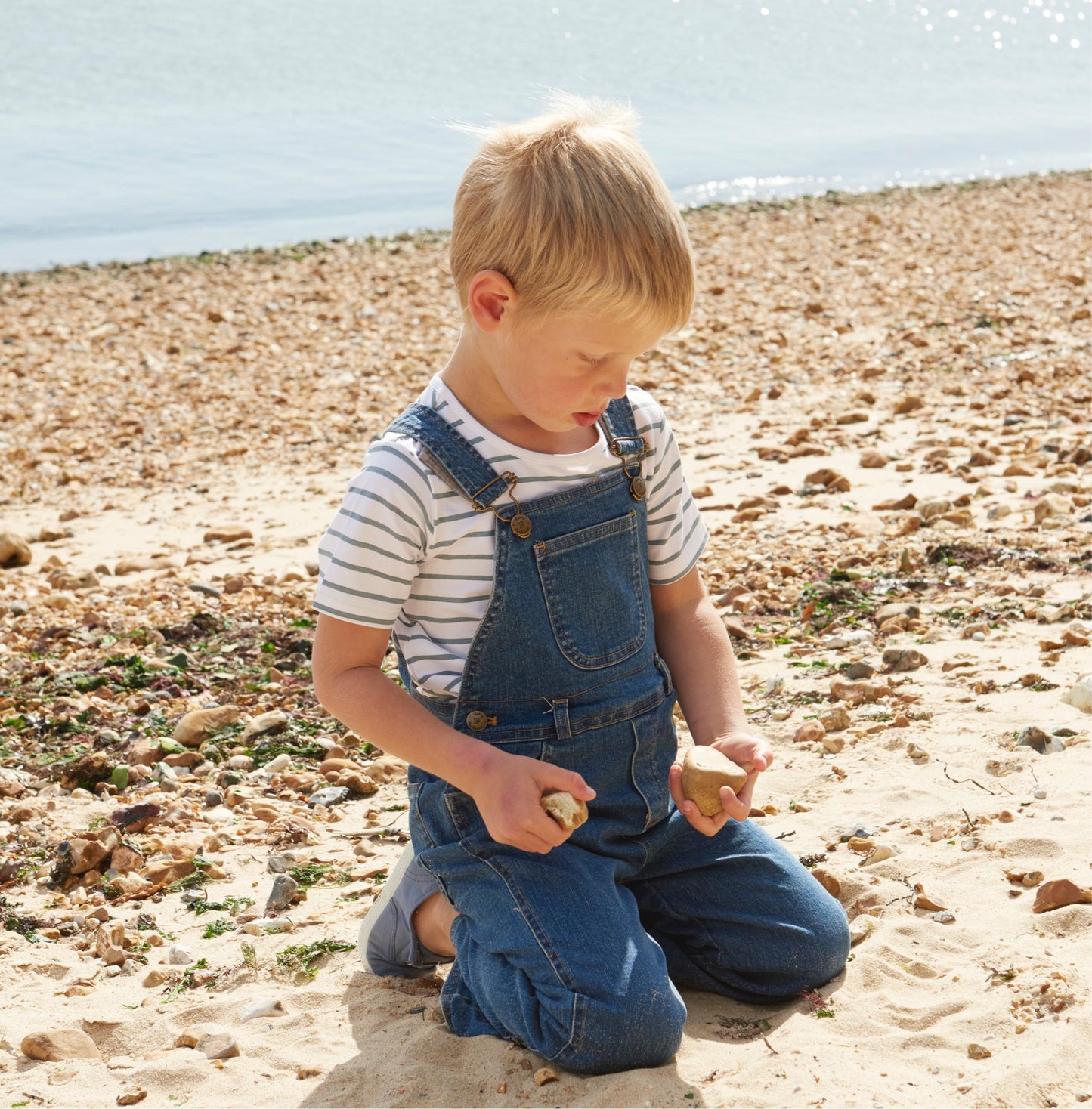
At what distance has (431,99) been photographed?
2523 centimetres

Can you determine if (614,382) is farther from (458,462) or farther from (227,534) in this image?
(227,534)

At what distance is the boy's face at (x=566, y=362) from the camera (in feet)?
8.24

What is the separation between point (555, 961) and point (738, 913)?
448 millimetres

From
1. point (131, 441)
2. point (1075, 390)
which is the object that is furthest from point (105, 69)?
point (1075, 390)

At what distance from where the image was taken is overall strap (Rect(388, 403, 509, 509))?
2652 millimetres

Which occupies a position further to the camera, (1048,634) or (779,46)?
(779,46)

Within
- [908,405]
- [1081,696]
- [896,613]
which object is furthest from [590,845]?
[908,405]

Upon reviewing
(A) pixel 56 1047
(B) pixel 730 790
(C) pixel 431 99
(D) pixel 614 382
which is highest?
(C) pixel 431 99

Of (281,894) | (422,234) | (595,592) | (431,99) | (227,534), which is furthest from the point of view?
(431,99)

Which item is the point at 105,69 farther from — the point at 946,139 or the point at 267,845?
the point at 267,845

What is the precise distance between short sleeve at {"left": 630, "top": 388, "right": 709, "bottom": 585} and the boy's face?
0.97 ft

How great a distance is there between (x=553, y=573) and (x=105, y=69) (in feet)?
94.9

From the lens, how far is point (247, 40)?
33000mm

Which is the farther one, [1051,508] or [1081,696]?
[1051,508]
